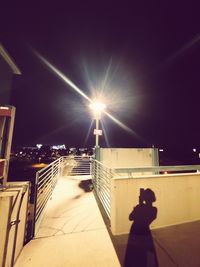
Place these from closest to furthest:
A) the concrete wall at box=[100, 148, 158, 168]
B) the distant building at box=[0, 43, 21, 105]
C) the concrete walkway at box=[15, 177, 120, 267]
A: the concrete walkway at box=[15, 177, 120, 267] < the distant building at box=[0, 43, 21, 105] < the concrete wall at box=[100, 148, 158, 168]

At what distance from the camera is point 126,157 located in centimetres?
819

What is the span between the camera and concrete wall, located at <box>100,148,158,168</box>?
7716mm

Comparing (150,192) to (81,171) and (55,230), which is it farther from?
(81,171)

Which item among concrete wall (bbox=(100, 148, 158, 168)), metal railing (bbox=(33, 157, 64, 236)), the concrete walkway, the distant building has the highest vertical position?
the distant building

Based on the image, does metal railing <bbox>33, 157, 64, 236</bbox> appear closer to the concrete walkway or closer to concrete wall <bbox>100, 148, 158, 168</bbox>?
the concrete walkway

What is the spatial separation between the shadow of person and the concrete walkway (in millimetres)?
340

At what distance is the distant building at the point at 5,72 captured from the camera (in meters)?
5.23

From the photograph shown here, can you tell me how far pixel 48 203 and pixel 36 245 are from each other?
7.38 ft

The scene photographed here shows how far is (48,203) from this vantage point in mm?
5328

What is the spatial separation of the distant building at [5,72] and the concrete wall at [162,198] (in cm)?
493

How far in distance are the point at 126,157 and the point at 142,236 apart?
490 cm

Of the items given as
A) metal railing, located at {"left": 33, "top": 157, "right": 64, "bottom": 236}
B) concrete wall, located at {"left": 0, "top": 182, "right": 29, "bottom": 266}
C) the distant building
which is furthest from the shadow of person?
the distant building

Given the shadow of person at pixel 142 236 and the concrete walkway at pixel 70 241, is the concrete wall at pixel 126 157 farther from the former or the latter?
the shadow of person at pixel 142 236

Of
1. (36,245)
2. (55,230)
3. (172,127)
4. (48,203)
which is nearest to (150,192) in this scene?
(55,230)
